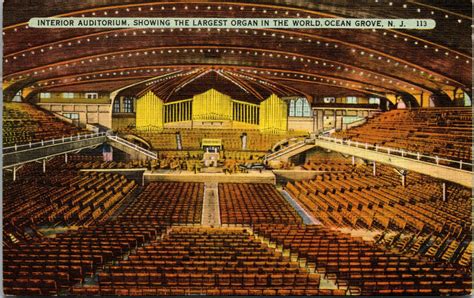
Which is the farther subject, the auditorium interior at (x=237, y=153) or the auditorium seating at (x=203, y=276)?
the auditorium interior at (x=237, y=153)

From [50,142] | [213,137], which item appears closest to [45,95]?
[50,142]

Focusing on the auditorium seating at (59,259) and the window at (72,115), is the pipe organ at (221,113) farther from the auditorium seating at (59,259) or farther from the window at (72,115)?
the auditorium seating at (59,259)

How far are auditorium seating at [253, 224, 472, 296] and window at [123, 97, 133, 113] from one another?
1072 cm

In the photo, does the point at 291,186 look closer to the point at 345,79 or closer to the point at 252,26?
the point at 345,79

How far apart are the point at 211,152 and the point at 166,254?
9.20 m

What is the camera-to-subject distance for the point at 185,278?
8.99 m

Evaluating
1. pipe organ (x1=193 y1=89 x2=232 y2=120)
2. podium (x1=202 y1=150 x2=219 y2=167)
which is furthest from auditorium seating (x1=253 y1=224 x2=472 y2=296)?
pipe organ (x1=193 y1=89 x2=232 y2=120)

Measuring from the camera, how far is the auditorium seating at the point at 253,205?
1310cm

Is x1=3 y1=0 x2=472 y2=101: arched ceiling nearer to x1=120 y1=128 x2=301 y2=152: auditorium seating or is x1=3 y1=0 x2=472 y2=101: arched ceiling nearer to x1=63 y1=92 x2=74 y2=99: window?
x1=63 y1=92 x2=74 y2=99: window

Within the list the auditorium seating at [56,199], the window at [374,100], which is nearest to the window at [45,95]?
the auditorium seating at [56,199]

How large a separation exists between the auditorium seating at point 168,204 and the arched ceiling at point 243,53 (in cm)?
463

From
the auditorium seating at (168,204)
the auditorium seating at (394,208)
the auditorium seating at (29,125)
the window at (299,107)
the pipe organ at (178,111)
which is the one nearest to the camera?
the auditorium seating at (394,208)

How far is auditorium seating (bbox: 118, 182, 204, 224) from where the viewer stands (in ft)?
42.7

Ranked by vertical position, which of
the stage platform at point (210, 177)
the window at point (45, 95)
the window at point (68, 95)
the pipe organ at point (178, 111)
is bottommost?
the stage platform at point (210, 177)
